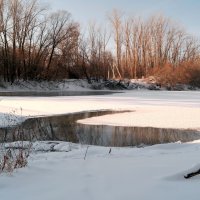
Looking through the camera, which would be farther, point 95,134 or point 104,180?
point 95,134

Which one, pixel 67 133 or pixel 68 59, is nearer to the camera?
pixel 67 133

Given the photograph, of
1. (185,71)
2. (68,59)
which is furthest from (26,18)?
(185,71)

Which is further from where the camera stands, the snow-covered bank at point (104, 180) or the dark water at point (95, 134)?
the dark water at point (95, 134)

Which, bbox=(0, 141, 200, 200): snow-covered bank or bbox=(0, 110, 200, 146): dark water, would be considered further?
bbox=(0, 110, 200, 146): dark water

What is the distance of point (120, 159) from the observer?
5.56 meters

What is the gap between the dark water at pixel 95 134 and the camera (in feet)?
30.2

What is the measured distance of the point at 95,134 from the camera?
1013cm

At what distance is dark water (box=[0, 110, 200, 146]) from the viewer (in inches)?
362

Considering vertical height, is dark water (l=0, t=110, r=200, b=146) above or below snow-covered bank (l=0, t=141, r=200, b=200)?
below

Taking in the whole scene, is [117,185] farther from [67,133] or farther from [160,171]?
[67,133]

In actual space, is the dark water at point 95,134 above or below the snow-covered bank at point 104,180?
below

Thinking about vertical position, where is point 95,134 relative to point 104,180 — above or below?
below

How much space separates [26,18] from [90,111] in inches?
1212

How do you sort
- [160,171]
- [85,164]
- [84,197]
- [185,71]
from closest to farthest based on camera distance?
[84,197]
[160,171]
[85,164]
[185,71]
